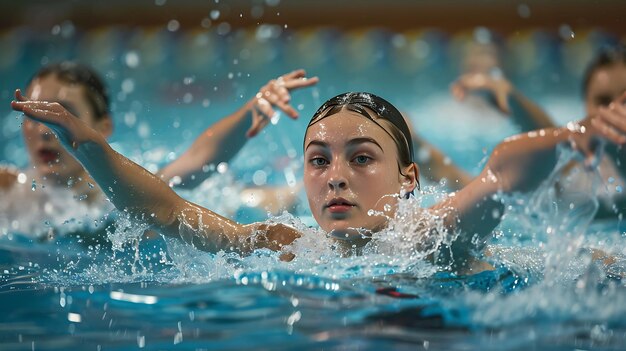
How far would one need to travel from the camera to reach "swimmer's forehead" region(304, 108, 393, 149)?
91.9 inches

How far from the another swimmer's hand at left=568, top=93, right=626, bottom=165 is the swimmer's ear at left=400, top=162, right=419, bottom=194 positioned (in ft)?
2.44

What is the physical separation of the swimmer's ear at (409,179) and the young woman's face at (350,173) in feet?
0.18

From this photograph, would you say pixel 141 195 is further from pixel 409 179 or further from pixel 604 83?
pixel 604 83

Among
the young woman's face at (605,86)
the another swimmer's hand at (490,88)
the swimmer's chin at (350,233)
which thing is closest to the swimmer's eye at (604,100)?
the young woman's face at (605,86)

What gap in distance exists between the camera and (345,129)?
2346 mm

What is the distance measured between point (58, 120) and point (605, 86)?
3.30 m

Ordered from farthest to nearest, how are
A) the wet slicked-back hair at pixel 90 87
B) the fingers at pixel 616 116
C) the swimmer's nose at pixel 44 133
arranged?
the wet slicked-back hair at pixel 90 87, the swimmer's nose at pixel 44 133, the fingers at pixel 616 116

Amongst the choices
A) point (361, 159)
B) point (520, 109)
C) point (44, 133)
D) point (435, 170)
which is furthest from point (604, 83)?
point (44, 133)

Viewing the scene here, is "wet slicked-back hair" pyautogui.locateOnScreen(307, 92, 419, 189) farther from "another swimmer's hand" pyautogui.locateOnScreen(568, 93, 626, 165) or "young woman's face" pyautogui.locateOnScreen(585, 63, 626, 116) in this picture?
"young woman's face" pyautogui.locateOnScreen(585, 63, 626, 116)

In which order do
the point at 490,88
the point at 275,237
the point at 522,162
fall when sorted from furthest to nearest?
the point at 490,88 < the point at 275,237 < the point at 522,162

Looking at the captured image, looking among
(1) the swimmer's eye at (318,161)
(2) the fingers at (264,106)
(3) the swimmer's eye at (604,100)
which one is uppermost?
(3) the swimmer's eye at (604,100)

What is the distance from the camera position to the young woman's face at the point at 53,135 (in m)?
3.63

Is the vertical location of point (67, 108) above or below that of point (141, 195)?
above

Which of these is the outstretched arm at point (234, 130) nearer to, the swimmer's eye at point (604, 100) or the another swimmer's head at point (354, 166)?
the another swimmer's head at point (354, 166)
